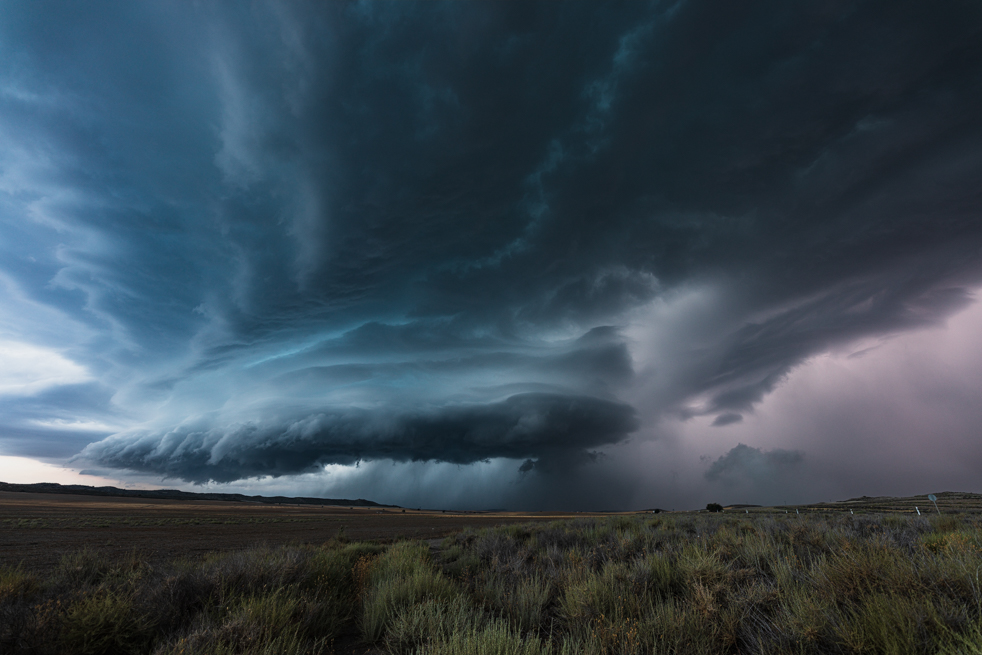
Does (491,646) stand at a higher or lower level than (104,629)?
higher

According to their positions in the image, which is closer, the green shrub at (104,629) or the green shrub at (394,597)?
the green shrub at (104,629)

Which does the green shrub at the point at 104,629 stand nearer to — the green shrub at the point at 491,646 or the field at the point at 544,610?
the field at the point at 544,610

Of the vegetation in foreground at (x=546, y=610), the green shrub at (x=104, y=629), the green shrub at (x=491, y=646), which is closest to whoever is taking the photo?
the green shrub at (x=491, y=646)

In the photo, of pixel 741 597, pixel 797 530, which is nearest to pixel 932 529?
pixel 797 530

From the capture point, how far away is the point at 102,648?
6.18 metres

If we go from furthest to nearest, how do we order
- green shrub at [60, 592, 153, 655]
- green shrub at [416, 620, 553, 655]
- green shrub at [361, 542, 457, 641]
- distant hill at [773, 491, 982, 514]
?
1. distant hill at [773, 491, 982, 514]
2. green shrub at [361, 542, 457, 641]
3. green shrub at [60, 592, 153, 655]
4. green shrub at [416, 620, 553, 655]

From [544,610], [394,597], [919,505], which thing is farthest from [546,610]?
[919,505]

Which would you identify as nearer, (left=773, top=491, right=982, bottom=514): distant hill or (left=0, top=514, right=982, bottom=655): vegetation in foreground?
(left=0, top=514, right=982, bottom=655): vegetation in foreground

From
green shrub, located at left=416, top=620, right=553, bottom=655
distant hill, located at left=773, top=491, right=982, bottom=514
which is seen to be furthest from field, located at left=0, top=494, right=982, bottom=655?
distant hill, located at left=773, top=491, right=982, bottom=514

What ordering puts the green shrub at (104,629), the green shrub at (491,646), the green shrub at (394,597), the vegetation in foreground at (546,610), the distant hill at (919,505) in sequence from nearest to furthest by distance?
the green shrub at (491,646)
the vegetation in foreground at (546,610)
the green shrub at (104,629)
the green shrub at (394,597)
the distant hill at (919,505)

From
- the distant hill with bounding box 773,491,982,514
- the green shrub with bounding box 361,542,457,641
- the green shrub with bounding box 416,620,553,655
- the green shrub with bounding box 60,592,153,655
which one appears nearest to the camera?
the green shrub with bounding box 416,620,553,655

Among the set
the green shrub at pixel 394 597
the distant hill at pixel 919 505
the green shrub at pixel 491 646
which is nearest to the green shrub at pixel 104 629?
the green shrub at pixel 394 597

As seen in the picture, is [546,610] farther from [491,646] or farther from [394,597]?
[491,646]

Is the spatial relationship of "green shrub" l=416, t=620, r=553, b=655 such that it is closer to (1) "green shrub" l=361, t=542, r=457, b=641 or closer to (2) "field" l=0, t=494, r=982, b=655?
(2) "field" l=0, t=494, r=982, b=655
